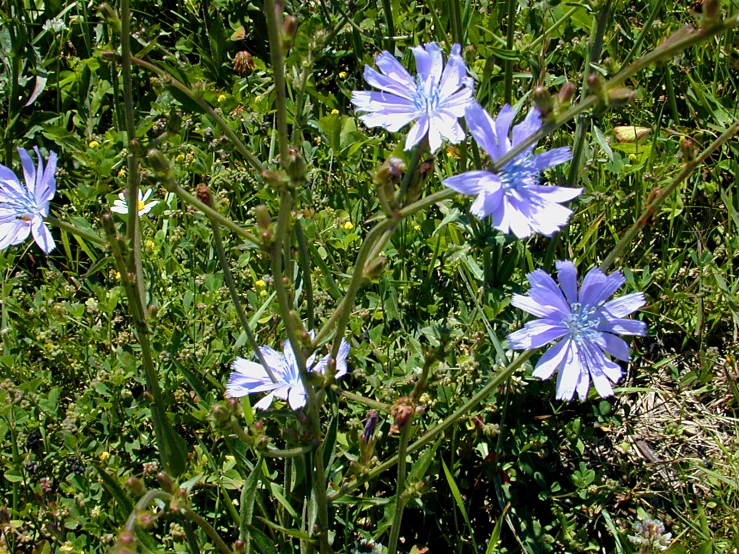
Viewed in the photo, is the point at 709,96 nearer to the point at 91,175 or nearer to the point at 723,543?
the point at 723,543

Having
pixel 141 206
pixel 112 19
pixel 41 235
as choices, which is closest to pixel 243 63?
pixel 141 206

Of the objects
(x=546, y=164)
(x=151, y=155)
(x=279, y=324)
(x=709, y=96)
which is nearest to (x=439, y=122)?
(x=546, y=164)

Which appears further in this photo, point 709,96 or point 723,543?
point 709,96

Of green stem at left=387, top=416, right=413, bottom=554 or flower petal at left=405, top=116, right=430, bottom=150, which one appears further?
green stem at left=387, top=416, right=413, bottom=554

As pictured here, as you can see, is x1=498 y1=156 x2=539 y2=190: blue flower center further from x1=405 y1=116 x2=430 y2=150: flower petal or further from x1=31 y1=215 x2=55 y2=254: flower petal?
x1=31 y1=215 x2=55 y2=254: flower petal

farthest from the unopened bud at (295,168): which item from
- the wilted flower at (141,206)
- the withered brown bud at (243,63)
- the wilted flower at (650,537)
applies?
the withered brown bud at (243,63)

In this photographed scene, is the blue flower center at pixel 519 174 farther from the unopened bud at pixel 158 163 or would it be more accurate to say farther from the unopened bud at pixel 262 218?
the unopened bud at pixel 158 163

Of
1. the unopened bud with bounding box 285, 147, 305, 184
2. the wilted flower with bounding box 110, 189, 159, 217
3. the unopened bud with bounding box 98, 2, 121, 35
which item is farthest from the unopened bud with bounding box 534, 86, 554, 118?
the wilted flower with bounding box 110, 189, 159, 217
